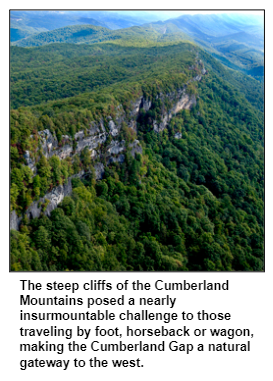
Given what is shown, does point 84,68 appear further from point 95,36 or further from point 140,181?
point 95,36

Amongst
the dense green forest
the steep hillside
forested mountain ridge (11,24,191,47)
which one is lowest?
the dense green forest

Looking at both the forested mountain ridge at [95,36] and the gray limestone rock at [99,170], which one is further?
the forested mountain ridge at [95,36]

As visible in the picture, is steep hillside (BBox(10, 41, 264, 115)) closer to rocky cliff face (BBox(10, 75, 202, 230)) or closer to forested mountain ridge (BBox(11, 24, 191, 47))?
forested mountain ridge (BBox(11, 24, 191, 47))

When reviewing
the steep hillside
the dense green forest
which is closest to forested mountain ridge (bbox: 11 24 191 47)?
the steep hillside

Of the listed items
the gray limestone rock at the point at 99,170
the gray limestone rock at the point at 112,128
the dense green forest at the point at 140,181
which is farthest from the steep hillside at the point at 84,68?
the gray limestone rock at the point at 99,170

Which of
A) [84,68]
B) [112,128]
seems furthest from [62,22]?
[112,128]

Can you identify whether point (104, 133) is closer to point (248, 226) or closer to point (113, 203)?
point (113, 203)

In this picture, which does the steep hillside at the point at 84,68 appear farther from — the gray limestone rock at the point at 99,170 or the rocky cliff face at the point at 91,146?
the gray limestone rock at the point at 99,170
